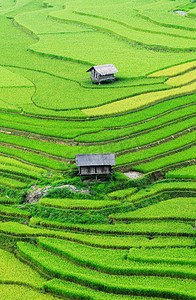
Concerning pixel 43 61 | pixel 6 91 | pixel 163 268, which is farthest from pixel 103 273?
pixel 43 61

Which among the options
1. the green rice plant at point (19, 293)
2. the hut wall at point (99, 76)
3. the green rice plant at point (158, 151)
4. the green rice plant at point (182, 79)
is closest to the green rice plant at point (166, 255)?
the green rice plant at point (19, 293)

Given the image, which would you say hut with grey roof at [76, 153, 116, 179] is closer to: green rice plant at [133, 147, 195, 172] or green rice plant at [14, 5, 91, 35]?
green rice plant at [133, 147, 195, 172]

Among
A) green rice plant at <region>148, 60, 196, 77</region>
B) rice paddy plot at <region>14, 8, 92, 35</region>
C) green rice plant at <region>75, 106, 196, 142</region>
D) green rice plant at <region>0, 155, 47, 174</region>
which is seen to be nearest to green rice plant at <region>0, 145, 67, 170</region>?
green rice plant at <region>0, 155, 47, 174</region>

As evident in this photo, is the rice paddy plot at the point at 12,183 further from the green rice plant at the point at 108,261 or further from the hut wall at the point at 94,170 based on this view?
the green rice plant at the point at 108,261

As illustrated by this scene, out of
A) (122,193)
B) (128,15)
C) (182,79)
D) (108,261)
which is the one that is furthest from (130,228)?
(128,15)

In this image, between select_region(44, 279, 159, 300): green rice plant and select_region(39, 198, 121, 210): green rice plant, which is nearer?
select_region(44, 279, 159, 300): green rice plant
